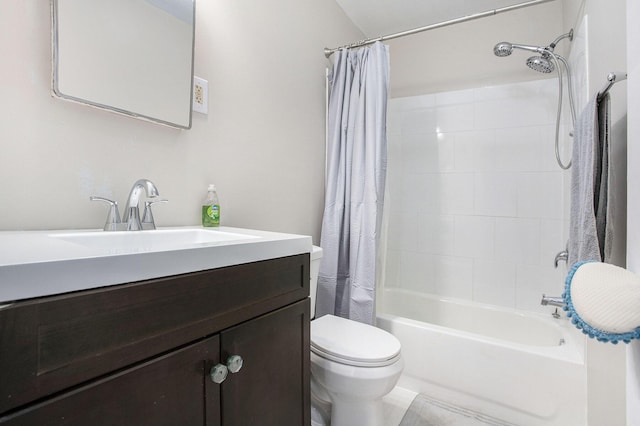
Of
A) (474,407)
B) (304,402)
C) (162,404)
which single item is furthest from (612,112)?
(474,407)

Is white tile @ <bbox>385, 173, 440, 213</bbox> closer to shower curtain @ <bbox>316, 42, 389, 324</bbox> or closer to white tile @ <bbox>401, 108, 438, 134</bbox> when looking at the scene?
white tile @ <bbox>401, 108, 438, 134</bbox>

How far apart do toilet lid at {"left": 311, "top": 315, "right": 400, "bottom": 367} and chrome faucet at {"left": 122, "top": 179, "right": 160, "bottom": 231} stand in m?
0.80

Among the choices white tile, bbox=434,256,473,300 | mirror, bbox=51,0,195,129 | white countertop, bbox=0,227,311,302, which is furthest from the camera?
white tile, bbox=434,256,473,300

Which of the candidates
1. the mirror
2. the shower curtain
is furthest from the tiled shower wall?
the mirror

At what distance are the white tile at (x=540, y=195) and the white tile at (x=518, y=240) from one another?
0.07 meters

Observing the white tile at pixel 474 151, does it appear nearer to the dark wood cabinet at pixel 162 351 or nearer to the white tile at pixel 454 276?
the white tile at pixel 454 276

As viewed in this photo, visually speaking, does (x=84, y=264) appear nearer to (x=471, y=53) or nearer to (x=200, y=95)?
(x=200, y=95)

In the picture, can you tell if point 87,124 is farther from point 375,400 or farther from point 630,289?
point 375,400

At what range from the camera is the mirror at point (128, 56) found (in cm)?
86

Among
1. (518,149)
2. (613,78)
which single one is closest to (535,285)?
(518,149)

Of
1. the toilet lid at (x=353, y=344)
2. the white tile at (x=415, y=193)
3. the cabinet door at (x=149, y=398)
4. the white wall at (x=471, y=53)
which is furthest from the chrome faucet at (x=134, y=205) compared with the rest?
the white wall at (x=471, y=53)

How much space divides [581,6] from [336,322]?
74.1 inches

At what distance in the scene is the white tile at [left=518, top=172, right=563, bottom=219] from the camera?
2.00 metres

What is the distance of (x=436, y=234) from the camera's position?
2377mm
